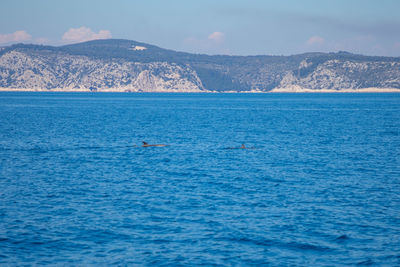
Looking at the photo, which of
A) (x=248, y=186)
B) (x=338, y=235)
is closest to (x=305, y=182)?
(x=248, y=186)

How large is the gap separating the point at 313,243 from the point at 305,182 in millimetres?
13302

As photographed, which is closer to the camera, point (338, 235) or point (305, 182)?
point (338, 235)

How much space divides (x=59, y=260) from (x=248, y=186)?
1626 cm

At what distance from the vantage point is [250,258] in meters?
19.7

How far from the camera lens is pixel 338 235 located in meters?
22.4

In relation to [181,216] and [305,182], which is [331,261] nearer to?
[181,216]

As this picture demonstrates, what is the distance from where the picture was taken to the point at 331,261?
64.1ft

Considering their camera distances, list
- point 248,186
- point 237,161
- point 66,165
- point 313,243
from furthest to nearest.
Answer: point 237,161 < point 66,165 < point 248,186 < point 313,243

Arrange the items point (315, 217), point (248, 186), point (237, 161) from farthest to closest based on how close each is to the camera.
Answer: point (237, 161) → point (248, 186) → point (315, 217)

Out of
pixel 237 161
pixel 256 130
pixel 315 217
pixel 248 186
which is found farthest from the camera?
pixel 256 130

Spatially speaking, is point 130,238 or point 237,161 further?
point 237,161

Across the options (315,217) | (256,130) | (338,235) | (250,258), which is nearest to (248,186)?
(315,217)

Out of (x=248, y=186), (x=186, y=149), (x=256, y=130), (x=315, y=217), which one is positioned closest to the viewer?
(x=315, y=217)

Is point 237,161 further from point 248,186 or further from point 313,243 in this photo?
point 313,243
